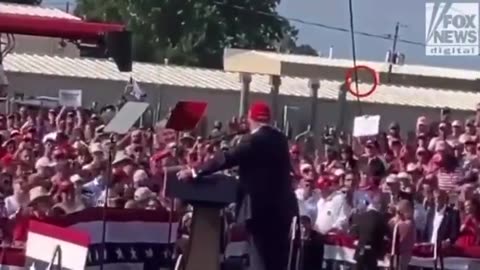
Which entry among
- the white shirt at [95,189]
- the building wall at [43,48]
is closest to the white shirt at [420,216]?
the white shirt at [95,189]

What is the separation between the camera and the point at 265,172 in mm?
15570

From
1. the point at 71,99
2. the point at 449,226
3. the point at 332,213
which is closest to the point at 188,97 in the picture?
the point at 71,99

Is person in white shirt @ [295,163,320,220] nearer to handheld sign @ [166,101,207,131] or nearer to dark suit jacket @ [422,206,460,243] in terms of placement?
dark suit jacket @ [422,206,460,243]

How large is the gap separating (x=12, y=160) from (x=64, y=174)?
5.82ft

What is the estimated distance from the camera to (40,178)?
59.0 ft

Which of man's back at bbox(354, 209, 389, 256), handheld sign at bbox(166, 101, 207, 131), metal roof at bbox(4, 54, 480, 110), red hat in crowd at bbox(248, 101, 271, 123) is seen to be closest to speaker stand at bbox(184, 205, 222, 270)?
red hat in crowd at bbox(248, 101, 271, 123)

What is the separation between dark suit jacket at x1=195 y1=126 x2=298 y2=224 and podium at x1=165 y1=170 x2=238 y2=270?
26cm

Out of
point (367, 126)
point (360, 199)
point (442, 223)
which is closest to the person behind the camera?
point (442, 223)

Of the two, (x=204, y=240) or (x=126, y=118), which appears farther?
(x=126, y=118)

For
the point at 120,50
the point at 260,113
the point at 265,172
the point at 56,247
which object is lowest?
the point at 56,247

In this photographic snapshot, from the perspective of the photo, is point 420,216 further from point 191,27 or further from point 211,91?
point 191,27

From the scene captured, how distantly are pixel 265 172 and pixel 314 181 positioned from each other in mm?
4994

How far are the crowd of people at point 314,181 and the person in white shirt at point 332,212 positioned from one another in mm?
12

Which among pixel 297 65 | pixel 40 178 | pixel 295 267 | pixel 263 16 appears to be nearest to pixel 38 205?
pixel 40 178
